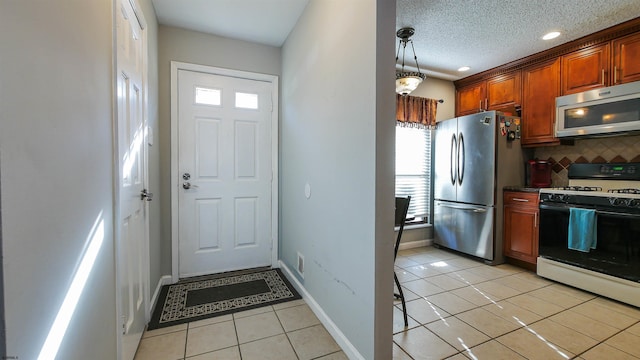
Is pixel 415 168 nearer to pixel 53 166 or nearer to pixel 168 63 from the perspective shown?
pixel 168 63

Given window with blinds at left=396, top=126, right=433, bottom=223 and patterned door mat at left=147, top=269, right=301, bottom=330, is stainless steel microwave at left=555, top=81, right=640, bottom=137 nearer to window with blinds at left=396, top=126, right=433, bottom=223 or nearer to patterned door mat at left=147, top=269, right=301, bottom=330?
window with blinds at left=396, top=126, right=433, bottom=223

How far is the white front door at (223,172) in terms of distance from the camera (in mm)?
2734

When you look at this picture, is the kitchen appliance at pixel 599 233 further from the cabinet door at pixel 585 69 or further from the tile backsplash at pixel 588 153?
the cabinet door at pixel 585 69

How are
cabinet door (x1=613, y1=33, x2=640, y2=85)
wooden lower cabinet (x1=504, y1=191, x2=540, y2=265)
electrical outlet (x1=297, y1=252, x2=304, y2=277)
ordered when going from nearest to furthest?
electrical outlet (x1=297, y1=252, x2=304, y2=277) → cabinet door (x1=613, y1=33, x2=640, y2=85) → wooden lower cabinet (x1=504, y1=191, x2=540, y2=265)

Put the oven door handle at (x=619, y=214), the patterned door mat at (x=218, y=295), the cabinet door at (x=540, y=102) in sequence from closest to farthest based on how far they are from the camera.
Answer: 1. the patterned door mat at (x=218, y=295)
2. the oven door handle at (x=619, y=214)
3. the cabinet door at (x=540, y=102)

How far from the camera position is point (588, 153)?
305cm

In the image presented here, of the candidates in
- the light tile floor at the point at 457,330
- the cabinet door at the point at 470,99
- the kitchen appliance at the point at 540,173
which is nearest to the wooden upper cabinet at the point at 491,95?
the cabinet door at the point at 470,99

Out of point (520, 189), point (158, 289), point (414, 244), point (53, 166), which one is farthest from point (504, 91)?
point (158, 289)

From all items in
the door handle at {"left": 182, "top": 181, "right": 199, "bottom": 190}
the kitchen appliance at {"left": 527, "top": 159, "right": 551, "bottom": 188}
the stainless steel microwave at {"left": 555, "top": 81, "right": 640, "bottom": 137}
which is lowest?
the door handle at {"left": 182, "top": 181, "right": 199, "bottom": 190}

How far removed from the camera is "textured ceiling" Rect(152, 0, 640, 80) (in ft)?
7.50

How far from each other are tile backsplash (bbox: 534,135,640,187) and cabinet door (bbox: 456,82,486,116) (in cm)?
100

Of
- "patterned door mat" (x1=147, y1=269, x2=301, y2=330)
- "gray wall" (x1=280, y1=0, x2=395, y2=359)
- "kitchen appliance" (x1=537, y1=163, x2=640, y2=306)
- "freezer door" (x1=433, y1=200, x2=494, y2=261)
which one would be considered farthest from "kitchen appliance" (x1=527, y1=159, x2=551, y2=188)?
"patterned door mat" (x1=147, y1=269, x2=301, y2=330)

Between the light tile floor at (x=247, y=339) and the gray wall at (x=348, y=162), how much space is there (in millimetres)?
189

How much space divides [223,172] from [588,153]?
422cm
